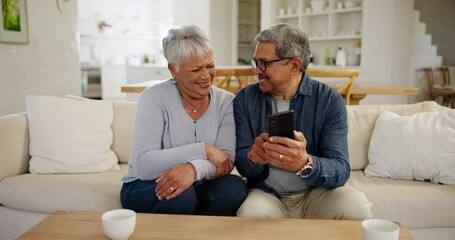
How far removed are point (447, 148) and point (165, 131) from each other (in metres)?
1.30

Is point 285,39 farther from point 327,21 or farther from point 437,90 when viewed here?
point 437,90

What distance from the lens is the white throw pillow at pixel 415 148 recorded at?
74.4 inches

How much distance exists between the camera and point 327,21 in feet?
21.2

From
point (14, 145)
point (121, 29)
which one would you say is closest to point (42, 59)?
point (14, 145)

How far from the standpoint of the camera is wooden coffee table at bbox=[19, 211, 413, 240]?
3.76 ft

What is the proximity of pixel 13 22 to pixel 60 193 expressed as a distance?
2199 millimetres

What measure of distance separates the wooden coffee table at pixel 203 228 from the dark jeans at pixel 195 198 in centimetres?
16

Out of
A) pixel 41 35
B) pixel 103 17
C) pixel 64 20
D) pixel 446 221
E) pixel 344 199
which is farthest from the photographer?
pixel 103 17

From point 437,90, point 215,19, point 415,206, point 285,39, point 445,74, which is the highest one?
point 215,19

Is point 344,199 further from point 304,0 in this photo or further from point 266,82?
point 304,0

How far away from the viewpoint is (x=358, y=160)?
2117 mm

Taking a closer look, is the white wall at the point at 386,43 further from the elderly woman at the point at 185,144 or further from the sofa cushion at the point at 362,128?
the elderly woman at the point at 185,144

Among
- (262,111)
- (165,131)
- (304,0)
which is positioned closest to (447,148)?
(262,111)

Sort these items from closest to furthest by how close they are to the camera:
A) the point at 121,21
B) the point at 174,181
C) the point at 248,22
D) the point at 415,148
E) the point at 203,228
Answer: the point at 203,228 < the point at 174,181 < the point at 415,148 < the point at 248,22 < the point at 121,21
